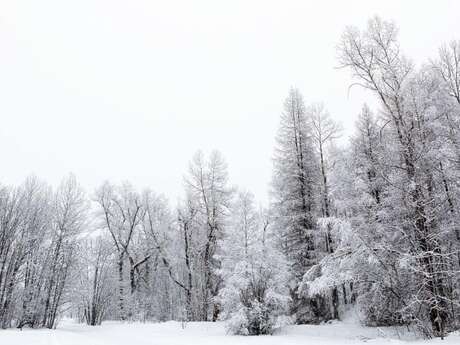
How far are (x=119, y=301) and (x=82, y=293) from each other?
302 cm

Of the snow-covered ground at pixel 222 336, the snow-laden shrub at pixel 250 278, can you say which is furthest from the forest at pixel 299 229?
the snow-covered ground at pixel 222 336

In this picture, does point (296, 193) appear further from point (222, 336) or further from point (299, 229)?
point (222, 336)

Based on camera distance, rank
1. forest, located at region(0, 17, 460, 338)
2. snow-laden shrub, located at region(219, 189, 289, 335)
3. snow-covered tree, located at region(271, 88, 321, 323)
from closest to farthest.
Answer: forest, located at region(0, 17, 460, 338)
snow-laden shrub, located at region(219, 189, 289, 335)
snow-covered tree, located at region(271, 88, 321, 323)

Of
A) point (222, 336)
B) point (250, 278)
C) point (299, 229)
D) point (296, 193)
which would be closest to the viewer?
point (222, 336)

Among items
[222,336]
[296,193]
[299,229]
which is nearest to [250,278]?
[222,336]

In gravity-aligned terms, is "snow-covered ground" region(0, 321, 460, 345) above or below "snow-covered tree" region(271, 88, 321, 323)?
below

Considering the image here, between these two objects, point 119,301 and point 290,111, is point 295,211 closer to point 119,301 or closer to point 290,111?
point 290,111

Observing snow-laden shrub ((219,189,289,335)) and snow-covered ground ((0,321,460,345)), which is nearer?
snow-covered ground ((0,321,460,345))

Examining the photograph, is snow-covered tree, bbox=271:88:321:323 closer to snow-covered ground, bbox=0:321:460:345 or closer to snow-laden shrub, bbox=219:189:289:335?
snow-laden shrub, bbox=219:189:289:335

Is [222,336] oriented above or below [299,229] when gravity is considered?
below

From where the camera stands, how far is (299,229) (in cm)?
2147

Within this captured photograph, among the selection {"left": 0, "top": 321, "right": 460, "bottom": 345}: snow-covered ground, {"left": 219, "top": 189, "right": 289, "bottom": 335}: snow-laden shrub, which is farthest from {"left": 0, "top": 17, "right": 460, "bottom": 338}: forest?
{"left": 0, "top": 321, "right": 460, "bottom": 345}: snow-covered ground

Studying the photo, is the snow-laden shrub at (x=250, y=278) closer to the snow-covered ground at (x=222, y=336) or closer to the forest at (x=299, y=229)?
the forest at (x=299, y=229)

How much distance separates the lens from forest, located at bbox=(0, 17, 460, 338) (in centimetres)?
1248
